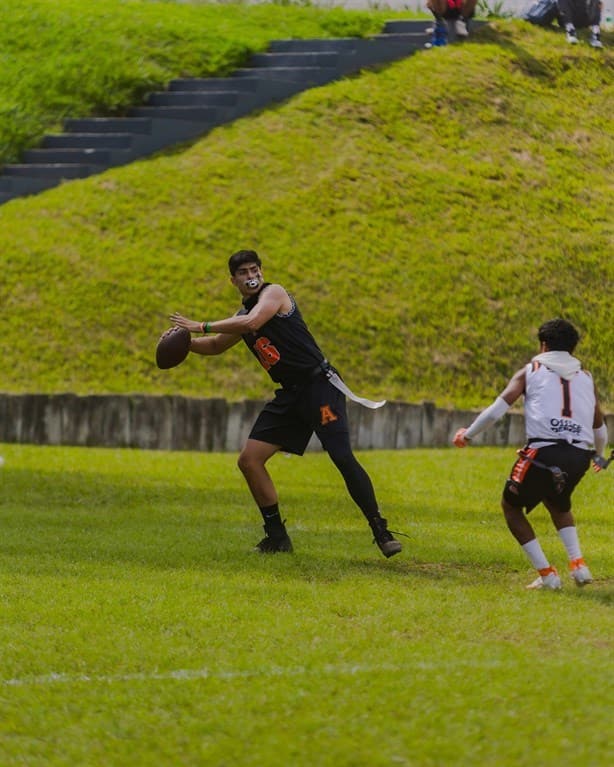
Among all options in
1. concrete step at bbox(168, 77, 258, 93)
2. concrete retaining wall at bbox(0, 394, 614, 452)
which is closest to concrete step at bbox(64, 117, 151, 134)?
concrete step at bbox(168, 77, 258, 93)

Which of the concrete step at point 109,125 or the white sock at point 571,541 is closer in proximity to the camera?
the white sock at point 571,541

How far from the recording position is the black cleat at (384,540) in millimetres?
10094

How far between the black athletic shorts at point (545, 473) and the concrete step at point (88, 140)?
57.7 feet

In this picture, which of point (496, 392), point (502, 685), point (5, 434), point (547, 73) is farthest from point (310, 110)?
point (502, 685)

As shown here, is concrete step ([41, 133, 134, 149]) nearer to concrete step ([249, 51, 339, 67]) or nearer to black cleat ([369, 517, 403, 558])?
concrete step ([249, 51, 339, 67])

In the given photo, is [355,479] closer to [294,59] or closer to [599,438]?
[599,438]

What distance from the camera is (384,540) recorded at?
10.1 m

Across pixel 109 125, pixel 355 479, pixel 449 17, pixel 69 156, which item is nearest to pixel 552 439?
pixel 355 479

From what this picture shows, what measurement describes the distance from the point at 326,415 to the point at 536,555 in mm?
1853

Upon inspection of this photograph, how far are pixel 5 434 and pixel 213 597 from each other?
1049 centimetres

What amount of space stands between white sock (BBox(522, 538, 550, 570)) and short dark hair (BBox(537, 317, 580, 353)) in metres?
1.13

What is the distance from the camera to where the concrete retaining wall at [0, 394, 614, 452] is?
18.9 m

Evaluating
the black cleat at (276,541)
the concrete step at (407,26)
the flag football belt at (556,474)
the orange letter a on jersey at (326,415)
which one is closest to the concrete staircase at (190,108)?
the concrete step at (407,26)

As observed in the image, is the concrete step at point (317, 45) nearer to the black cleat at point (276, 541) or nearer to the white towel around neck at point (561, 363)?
the black cleat at point (276, 541)
